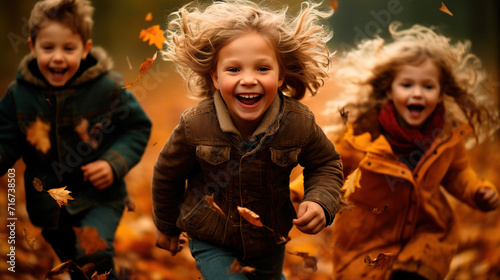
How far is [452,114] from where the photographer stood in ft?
10.6

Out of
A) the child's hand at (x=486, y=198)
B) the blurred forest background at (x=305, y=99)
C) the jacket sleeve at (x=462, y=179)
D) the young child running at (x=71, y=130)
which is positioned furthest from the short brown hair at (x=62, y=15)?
the child's hand at (x=486, y=198)

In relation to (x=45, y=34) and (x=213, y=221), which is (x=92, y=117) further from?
(x=213, y=221)

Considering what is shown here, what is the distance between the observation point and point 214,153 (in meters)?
2.32

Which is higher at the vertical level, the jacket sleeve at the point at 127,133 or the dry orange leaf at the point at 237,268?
the jacket sleeve at the point at 127,133

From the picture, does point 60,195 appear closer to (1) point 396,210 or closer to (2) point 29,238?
(2) point 29,238

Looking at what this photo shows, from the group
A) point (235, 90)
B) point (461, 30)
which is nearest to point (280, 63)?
point (235, 90)

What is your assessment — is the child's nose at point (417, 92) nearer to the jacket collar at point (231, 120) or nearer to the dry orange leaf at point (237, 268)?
the jacket collar at point (231, 120)

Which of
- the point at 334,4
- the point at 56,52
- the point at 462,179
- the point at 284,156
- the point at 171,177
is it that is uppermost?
the point at 334,4

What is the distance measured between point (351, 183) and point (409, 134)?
489 millimetres

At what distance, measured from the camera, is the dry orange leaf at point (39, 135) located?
2.97 metres

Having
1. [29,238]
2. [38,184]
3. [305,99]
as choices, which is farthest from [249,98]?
[29,238]

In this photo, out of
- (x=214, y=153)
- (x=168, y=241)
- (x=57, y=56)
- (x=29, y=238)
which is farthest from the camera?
(x=29, y=238)

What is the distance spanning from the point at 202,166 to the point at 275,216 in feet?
1.38

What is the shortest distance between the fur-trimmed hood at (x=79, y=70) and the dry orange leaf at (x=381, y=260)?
1899mm
